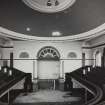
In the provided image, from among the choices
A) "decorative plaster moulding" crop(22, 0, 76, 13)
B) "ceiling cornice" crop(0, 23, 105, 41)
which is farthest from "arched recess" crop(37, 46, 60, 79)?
"decorative plaster moulding" crop(22, 0, 76, 13)

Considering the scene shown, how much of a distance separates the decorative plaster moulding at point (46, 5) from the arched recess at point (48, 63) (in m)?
0.61

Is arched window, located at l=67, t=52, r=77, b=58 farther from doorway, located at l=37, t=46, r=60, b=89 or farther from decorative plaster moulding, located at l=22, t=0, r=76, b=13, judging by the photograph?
decorative plaster moulding, located at l=22, t=0, r=76, b=13

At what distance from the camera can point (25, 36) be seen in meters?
1.82

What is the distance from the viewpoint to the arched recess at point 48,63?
1.89 metres

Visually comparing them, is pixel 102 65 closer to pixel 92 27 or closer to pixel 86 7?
pixel 92 27

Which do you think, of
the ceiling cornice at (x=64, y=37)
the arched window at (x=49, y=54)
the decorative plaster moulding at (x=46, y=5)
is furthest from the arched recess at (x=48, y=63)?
the decorative plaster moulding at (x=46, y=5)

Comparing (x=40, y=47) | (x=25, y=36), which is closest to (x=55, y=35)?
(x=40, y=47)

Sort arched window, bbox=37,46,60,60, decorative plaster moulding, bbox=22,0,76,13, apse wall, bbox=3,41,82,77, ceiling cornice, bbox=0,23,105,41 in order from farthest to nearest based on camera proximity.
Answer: arched window, bbox=37,46,60,60 < apse wall, bbox=3,41,82,77 < ceiling cornice, bbox=0,23,105,41 < decorative plaster moulding, bbox=22,0,76,13

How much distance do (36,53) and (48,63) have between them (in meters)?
0.20

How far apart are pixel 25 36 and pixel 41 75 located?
0.53m

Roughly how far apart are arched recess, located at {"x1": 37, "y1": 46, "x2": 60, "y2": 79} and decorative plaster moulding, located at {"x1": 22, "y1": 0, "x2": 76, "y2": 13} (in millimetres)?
607

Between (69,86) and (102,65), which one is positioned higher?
(102,65)

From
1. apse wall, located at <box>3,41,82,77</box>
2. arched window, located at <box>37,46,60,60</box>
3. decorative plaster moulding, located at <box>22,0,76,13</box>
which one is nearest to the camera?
decorative plaster moulding, located at <box>22,0,76,13</box>

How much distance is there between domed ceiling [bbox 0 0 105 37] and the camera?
1466mm
